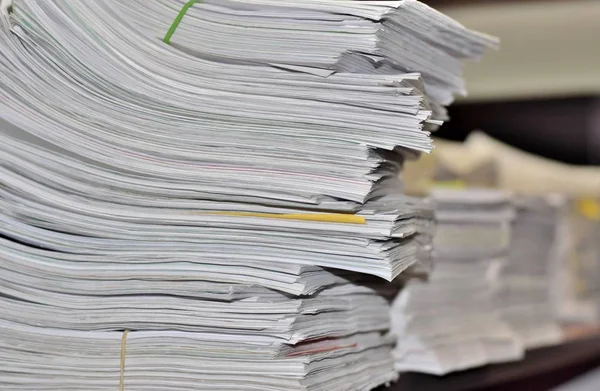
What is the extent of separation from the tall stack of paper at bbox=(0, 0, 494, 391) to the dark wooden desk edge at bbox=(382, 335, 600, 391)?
0.24 m

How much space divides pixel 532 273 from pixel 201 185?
3.27 feet

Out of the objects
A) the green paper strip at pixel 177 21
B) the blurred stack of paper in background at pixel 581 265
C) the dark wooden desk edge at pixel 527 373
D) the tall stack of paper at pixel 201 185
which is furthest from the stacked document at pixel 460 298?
the blurred stack of paper in background at pixel 581 265

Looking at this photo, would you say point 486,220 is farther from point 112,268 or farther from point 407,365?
point 112,268

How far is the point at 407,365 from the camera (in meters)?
1.12

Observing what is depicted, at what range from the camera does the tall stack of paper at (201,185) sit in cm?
74

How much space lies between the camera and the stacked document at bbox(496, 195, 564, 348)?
1.49 metres

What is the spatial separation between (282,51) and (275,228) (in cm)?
16

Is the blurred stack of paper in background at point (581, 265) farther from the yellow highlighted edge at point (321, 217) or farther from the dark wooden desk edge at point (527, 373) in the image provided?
the yellow highlighted edge at point (321, 217)

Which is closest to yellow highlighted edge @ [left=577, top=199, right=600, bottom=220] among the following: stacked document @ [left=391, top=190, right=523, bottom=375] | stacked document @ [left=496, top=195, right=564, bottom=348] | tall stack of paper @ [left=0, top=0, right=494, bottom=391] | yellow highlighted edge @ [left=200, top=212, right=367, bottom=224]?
stacked document @ [left=496, top=195, right=564, bottom=348]

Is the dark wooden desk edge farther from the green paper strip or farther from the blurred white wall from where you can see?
the blurred white wall

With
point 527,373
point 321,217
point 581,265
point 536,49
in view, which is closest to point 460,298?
point 527,373

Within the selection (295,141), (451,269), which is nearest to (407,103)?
(295,141)

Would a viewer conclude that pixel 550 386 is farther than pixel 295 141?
Yes

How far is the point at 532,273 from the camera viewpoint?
159 cm
